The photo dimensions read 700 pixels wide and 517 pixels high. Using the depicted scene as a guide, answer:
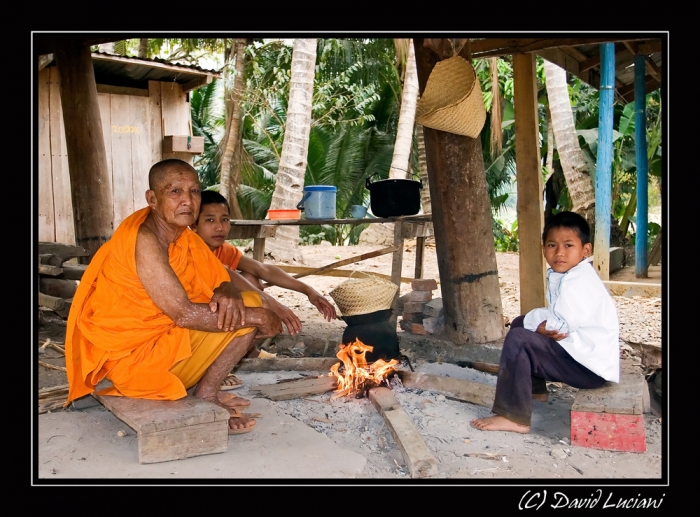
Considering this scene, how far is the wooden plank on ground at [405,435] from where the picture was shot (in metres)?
3.16

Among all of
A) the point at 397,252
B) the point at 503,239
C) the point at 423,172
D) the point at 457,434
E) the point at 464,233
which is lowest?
the point at 457,434

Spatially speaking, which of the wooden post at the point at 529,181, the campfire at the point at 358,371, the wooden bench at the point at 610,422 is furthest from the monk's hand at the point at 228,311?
the wooden post at the point at 529,181

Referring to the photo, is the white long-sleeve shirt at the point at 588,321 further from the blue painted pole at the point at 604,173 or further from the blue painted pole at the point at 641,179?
the blue painted pole at the point at 641,179

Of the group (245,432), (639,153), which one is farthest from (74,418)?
(639,153)

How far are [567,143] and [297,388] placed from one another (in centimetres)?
738

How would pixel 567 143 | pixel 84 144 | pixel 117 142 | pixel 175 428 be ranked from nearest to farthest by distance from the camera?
pixel 175 428
pixel 84 144
pixel 117 142
pixel 567 143

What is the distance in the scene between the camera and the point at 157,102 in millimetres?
9375

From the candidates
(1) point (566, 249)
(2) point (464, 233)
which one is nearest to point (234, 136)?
(2) point (464, 233)

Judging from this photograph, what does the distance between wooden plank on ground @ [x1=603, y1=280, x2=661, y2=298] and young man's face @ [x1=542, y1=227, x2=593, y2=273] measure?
15.2ft

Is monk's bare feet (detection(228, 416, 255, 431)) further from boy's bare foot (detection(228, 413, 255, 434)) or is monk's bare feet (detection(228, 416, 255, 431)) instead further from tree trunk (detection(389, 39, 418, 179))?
tree trunk (detection(389, 39, 418, 179))

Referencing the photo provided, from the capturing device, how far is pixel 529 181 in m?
5.62

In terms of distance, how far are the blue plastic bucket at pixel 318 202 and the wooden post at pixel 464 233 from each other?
4.41 ft

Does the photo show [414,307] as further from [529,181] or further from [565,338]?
[565,338]
